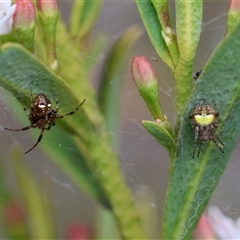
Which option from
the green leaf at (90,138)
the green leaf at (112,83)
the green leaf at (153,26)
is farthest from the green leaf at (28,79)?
the green leaf at (112,83)

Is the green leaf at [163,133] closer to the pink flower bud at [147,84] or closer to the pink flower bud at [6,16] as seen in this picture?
the pink flower bud at [147,84]

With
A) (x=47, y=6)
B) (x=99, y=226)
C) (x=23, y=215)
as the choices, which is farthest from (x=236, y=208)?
(x=47, y=6)

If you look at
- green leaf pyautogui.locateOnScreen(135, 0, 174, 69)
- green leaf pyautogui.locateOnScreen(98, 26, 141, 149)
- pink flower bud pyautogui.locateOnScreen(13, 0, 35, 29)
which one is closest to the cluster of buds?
pink flower bud pyautogui.locateOnScreen(13, 0, 35, 29)

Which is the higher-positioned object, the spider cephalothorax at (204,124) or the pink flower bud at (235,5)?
the pink flower bud at (235,5)

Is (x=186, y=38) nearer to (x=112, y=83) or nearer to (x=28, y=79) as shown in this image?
(x=28, y=79)

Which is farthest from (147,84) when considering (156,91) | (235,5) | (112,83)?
(112,83)

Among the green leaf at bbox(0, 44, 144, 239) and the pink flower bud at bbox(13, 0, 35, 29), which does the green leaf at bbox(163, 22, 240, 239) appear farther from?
the pink flower bud at bbox(13, 0, 35, 29)

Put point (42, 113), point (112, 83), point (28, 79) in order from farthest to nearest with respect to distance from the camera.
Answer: point (112, 83) < point (42, 113) < point (28, 79)
